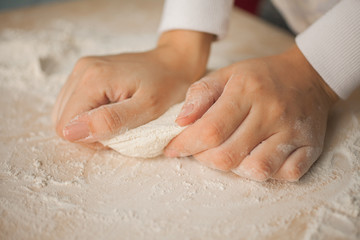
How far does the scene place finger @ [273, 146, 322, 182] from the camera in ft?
1.79

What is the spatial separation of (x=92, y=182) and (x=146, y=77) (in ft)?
0.79

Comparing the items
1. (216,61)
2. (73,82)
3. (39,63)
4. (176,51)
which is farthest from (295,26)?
(39,63)

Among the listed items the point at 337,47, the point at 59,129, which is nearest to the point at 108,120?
the point at 59,129

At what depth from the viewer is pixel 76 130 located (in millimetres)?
588

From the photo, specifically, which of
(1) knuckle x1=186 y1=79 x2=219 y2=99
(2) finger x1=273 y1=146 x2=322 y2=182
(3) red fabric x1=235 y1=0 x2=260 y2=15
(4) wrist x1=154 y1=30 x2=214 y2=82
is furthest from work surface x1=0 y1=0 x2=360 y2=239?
(3) red fabric x1=235 y1=0 x2=260 y2=15

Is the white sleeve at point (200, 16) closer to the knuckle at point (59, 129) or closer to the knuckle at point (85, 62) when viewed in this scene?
the knuckle at point (85, 62)

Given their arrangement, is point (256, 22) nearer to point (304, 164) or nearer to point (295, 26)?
point (295, 26)

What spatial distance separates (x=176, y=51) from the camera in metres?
0.76

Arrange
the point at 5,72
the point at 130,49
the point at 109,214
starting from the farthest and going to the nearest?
the point at 130,49
the point at 5,72
the point at 109,214

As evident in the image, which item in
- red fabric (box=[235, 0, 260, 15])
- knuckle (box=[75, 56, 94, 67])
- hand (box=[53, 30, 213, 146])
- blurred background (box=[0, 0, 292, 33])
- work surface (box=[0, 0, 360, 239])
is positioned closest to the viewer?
work surface (box=[0, 0, 360, 239])

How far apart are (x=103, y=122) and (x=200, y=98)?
0.62 ft

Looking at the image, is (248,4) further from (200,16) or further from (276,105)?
(276,105)

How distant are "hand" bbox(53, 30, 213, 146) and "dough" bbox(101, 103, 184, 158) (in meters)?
0.02

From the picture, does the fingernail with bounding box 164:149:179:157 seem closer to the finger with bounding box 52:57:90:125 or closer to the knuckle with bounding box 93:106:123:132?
the knuckle with bounding box 93:106:123:132
